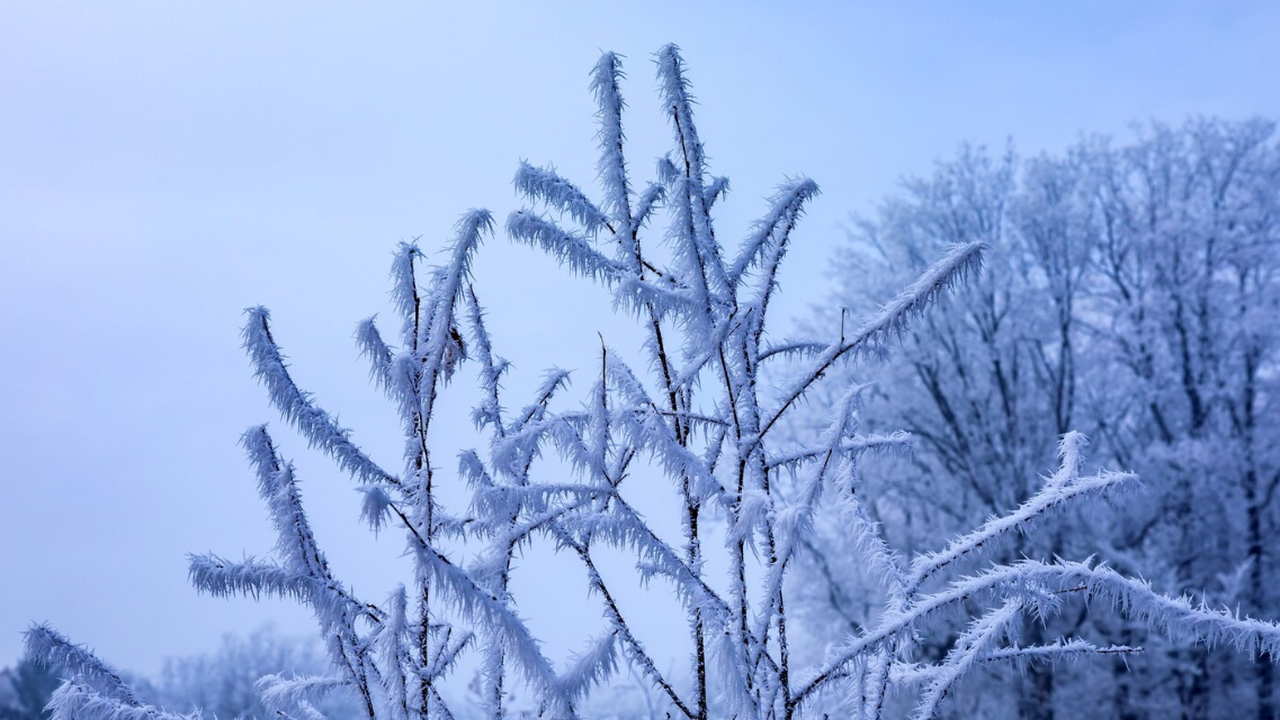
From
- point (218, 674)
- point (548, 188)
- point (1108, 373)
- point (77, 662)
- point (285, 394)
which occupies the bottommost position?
point (77, 662)

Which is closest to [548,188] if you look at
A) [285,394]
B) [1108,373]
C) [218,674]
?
[285,394]

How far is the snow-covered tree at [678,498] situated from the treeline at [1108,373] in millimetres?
9447

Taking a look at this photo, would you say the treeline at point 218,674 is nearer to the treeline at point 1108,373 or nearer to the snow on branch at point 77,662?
the treeline at point 1108,373

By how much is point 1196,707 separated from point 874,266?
662 cm

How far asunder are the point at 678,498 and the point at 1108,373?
1276cm

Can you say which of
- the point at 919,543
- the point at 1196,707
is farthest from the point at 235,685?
the point at 1196,707

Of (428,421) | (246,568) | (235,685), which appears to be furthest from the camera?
(235,685)

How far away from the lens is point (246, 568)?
125cm

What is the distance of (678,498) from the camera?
1.50 meters

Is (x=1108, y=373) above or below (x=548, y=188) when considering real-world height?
above

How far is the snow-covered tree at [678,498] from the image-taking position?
4.10 ft

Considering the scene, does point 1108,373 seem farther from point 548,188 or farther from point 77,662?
point 77,662

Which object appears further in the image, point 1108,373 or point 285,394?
point 1108,373

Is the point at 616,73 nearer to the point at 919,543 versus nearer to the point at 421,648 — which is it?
the point at 421,648
